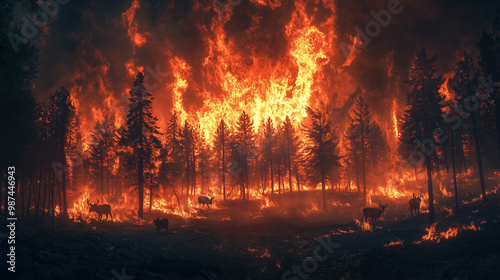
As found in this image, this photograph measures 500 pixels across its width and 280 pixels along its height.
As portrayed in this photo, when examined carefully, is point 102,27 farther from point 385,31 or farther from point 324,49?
point 385,31

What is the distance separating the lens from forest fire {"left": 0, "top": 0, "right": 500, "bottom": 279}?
17.9m

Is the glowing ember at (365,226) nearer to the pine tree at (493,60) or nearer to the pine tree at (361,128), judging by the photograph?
the pine tree at (493,60)

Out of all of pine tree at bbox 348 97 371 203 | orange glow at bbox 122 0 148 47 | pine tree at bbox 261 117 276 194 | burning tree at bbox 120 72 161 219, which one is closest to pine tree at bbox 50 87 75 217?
burning tree at bbox 120 72 161 219

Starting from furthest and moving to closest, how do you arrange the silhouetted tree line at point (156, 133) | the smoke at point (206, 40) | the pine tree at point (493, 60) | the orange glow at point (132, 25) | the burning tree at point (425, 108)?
the orange glow at point (132, 25), the smoke at point (206, 40), the pine tree at point (493, 60), the burning tree at point (425, 108), the silhouetted tree line at point (156, 133)

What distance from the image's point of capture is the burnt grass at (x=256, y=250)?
12.6m

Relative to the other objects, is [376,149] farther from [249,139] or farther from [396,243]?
[396,243]

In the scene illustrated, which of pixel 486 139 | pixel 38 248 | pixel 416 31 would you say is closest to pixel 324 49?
pixel 416 31

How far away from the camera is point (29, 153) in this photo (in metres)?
29.9

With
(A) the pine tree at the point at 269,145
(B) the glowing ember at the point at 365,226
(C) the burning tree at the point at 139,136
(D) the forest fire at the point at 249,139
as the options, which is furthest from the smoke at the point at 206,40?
(C) the burning tree at the point at 139,136

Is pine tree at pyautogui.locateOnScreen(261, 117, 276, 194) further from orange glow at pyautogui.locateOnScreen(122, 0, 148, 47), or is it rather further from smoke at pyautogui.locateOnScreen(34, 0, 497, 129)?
orange glow at pyautogui.locateOnScreen(122, 0, 148, 47)

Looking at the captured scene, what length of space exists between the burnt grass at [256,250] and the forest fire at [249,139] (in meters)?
0.17

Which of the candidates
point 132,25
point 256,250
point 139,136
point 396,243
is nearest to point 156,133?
point 139,136

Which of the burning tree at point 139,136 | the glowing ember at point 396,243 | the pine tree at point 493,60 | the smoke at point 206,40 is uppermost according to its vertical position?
the smoke at point 206,40

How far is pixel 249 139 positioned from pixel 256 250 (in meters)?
31.5
